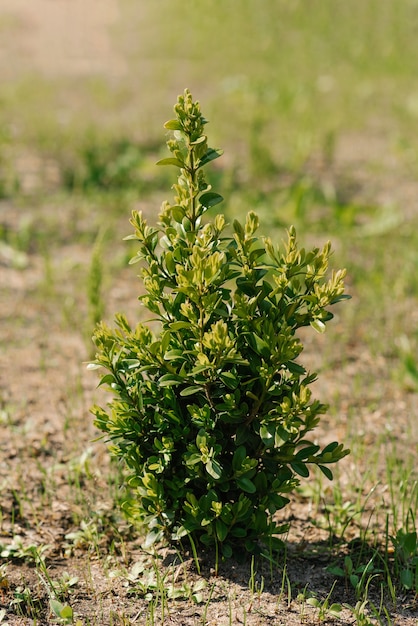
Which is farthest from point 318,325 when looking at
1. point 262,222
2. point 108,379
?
point 262,222

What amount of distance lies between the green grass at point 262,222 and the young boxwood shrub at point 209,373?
275mm

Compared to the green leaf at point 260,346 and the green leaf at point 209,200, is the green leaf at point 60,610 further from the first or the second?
the green leaf at point 209,200

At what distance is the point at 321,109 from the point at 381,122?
60cm

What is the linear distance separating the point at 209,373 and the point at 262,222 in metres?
3.26

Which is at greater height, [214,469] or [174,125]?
[174,125]

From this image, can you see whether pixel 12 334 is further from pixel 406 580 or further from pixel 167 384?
pixel 406 580

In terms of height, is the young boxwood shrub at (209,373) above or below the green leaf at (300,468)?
above

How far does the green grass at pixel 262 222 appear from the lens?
8.71ft

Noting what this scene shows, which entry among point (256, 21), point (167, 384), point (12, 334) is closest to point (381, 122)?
point (256, 21)

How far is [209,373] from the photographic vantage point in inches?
92.1

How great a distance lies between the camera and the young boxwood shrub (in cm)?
231

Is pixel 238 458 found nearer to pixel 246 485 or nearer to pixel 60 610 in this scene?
pixel 246 485

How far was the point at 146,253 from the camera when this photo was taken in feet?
7.91

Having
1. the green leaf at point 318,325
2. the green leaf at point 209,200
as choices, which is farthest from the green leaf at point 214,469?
the green leaf at point 209,200
